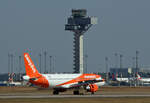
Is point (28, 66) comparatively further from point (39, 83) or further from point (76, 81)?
point (76, 81)

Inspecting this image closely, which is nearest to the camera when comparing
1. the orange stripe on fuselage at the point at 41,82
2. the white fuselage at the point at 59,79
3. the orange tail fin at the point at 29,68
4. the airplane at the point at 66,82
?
the orange tail fin at the point at 29,68

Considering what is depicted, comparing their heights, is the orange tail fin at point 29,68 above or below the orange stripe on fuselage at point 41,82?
above

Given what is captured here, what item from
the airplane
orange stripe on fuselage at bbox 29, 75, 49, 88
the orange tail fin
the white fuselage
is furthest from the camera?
the white fuselage

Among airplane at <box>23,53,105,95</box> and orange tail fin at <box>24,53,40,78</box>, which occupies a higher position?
orange tail fin at <box>24,53,40,78</box>

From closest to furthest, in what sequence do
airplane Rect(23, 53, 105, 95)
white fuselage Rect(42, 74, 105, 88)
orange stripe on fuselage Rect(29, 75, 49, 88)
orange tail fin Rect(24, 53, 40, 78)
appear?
orange tail fin Rect(24, 53, 40, 78) < orange stripe on fuselage Rect(29, 75, 49, 88) < airplane Rect(23, 53, 105, 95) < white fuselage Rect(42, 74, 105, 88)

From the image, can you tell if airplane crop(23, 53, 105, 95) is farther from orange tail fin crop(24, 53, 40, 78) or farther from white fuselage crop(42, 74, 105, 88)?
orange tail fin crop(24, 53, 40, 78)

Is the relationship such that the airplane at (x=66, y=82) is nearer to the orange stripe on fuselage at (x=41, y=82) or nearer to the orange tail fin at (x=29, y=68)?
the orange stripe on fuselage at (x=41, y=82)

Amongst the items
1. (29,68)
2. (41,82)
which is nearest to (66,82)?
(41,82)

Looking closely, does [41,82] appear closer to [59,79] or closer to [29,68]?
[29,68]

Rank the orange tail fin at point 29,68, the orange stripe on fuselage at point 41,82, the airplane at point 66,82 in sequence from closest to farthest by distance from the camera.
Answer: the orange tail fin at point 29,68
the orange stripe on fuselage at point 41,82
the airplane at point 66,82

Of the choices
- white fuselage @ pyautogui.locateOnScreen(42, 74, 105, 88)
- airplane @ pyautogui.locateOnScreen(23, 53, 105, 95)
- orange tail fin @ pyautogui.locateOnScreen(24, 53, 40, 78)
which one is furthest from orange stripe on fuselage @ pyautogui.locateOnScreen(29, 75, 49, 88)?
orange tail fin @ pyautogui.locateOnScreen(24, 53, 40, 78)

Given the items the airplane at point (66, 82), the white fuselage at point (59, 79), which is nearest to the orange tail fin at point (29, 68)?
the airplane at point (66, 82)

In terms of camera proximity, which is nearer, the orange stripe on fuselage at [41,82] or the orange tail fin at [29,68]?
the orange tail fin at [29,68]

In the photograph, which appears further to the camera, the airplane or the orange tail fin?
the airplane
